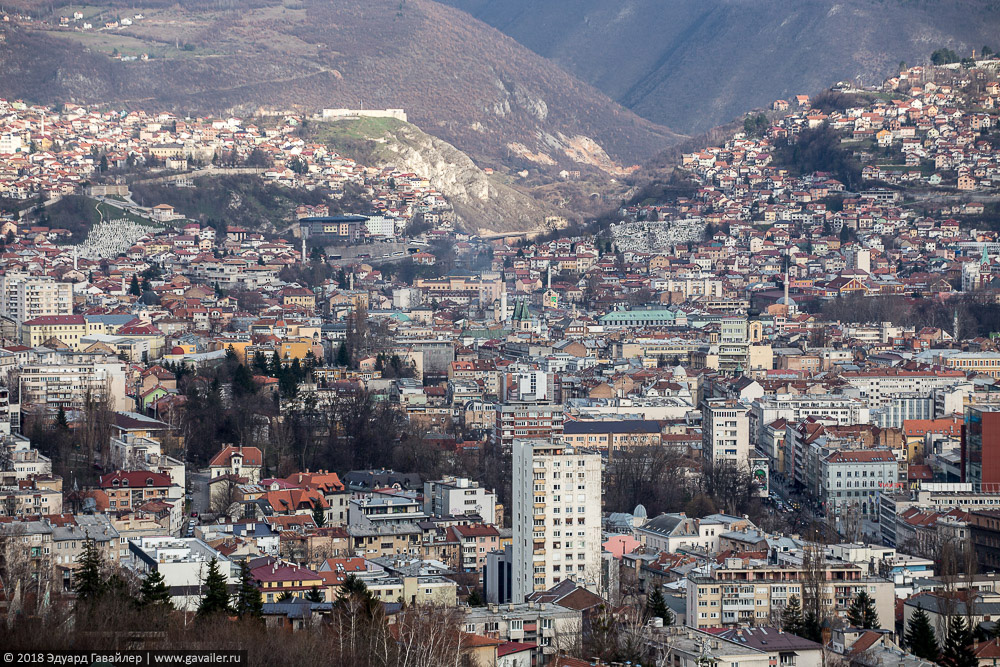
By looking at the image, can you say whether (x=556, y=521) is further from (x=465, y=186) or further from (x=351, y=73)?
(x=351, y=73)

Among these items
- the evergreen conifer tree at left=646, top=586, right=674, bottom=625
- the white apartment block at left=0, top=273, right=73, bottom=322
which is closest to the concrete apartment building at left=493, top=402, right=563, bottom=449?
the evergreen conifer tree at left=646, top=586, right=674, bottom=625

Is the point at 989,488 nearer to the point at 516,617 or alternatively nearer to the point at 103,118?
the point at 516,617

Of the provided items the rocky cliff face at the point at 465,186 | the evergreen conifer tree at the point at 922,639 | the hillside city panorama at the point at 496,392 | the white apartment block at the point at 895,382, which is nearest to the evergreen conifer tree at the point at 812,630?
the hillside city panorama at the point at 496,392

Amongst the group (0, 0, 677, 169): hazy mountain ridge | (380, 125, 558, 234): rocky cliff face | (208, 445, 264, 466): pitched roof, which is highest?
(0, 0, 677, 169): hazy mountain ridge

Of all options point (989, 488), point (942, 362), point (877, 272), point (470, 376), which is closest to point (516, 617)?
point (989, 488)

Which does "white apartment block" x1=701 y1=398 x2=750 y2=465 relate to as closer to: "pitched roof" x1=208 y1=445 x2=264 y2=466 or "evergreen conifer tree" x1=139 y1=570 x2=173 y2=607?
"pitched roof" x1=208 y1=445 x2=264 y2=466

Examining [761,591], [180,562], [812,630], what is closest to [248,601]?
[180,562]
